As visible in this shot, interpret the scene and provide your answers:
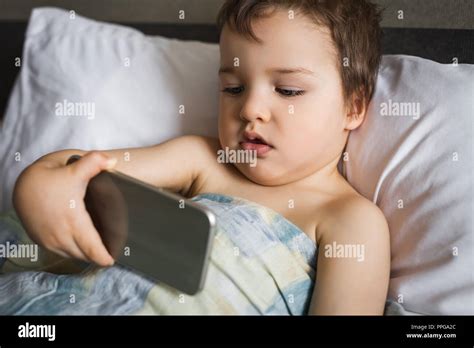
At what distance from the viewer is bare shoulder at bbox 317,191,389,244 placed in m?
0.84

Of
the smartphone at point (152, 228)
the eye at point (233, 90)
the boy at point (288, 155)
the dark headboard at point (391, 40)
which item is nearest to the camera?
the smartphone at point (152, 228)

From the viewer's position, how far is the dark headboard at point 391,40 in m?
1.01

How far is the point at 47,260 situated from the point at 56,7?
23.8 inches

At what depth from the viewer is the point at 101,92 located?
3.60 feet

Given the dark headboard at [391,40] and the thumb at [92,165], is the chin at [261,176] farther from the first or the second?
the dark headboard at [391,40]

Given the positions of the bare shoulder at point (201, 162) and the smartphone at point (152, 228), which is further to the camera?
the bare shoulder at point (201, 162)

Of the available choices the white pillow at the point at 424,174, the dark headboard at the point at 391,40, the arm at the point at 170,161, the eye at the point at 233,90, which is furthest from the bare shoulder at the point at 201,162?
the dark headboard at the point at 391,40

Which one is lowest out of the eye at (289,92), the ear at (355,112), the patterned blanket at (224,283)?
the patterned blanket at (224,283)

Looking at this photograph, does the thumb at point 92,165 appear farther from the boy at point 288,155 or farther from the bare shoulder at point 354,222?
the bare shoulder at point 354,222

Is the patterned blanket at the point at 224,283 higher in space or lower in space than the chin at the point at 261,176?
lower

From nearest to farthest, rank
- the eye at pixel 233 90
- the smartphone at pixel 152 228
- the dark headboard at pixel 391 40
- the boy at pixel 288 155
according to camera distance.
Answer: the smartphone at pixel 152 228
the boy at pixel 288 155
the eye at pixel 233 90
the dark headboard at pixel 391 40

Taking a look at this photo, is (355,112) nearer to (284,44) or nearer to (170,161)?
(284,44)
